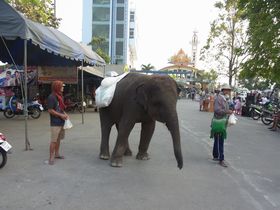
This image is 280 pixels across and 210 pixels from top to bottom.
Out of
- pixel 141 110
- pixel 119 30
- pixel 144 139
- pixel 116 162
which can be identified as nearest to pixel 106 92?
pixel 141 110

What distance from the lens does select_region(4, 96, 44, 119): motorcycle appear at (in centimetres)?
1700

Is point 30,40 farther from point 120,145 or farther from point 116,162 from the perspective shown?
point 116,162

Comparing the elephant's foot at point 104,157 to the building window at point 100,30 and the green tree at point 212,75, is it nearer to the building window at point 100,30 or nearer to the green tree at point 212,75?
the green tree at point 212,75

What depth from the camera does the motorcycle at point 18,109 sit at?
17.0m

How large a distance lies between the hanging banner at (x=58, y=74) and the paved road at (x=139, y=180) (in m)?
10.0

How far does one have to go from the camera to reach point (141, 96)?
7.83 metres

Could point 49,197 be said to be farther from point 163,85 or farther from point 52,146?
point 163,85

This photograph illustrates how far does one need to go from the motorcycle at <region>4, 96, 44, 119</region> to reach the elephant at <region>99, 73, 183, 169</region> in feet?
28.8

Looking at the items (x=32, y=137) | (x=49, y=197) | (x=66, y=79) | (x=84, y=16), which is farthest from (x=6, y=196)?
(x=84, y=16)

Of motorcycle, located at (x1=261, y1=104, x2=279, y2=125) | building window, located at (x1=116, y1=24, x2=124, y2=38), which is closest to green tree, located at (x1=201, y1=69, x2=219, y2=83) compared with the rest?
building window, located at (x1=116, y1=24, x2=124, y2=38)

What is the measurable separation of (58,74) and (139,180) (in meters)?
15.4

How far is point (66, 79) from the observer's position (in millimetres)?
21344

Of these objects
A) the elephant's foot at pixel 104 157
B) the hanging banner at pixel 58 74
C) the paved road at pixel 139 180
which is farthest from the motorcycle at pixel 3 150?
the hanging banner at pixel 58 74

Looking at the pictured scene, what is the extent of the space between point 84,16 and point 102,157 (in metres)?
75.1
